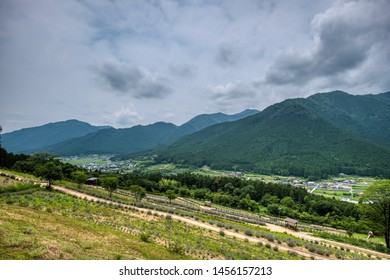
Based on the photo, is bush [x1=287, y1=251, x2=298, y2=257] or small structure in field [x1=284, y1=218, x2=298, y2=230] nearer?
bush [x1=287, y1=251, x2=298, y2=257]

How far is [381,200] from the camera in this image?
2441 centimetres

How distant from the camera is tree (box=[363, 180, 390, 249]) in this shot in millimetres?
23672

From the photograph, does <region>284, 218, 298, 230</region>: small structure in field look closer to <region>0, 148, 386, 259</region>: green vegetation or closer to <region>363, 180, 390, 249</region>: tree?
<region>0, 148, 386, 259</region>: green vegetation

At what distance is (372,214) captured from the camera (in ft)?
90.4

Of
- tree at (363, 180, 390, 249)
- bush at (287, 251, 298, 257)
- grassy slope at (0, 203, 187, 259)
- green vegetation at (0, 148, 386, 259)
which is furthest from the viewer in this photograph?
tree at (363, 180, 390, 249)

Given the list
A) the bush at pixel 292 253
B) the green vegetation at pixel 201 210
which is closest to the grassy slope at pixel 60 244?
the green vegetation at pixel 201 210

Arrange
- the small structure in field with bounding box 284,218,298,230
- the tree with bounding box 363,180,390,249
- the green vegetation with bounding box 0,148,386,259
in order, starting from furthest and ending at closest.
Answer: the small structure in field with bounding box 284,218,298,230 → the tree with bounding box 363,180,390,249 → the green vegetation with bounding box 0,148,386,259

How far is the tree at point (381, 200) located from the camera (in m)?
23.7

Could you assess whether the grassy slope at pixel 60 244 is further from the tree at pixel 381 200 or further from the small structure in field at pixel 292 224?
the small structure in field at pixel 292 224

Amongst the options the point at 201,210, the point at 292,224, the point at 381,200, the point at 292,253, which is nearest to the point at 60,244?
the point at 292,253

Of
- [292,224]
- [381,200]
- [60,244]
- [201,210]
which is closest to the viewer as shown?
[60,244]

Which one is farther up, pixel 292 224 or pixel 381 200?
pixel 381 200

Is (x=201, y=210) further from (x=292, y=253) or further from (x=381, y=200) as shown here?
(x=381, y=200)

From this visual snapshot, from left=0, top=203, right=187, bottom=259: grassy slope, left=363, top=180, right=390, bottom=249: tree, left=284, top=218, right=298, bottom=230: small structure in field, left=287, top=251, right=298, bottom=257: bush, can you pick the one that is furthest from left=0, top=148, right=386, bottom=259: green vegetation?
left=284, top=218, right=298, bottom=230: small structure in field
